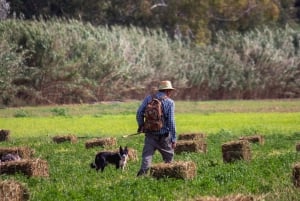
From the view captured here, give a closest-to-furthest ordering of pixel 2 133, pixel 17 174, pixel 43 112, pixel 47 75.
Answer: pixel 17 174 < pixel 2 133 < pixel 43 112 < pixel 47 75

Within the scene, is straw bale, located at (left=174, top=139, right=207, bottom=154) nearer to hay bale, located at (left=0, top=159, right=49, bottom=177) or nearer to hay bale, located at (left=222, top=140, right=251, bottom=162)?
hay bale, located at (left=222, top=140, right=251, bottom=162)

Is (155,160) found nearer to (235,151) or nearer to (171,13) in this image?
(235,151)

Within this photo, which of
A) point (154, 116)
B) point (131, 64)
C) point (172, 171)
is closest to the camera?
point (172, 171)

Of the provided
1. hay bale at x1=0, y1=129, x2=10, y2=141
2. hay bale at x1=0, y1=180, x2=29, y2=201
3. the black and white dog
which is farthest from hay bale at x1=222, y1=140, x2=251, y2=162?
hay bale at x1=0, y1=129, x2=10, y2=141

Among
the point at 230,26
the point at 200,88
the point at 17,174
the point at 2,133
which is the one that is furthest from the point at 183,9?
the point at 17,174

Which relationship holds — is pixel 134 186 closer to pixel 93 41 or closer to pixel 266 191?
pixel 266 191

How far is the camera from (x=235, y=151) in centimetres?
1836

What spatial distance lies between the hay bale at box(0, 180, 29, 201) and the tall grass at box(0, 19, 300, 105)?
119 ft

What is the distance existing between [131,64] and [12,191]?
45.6 m

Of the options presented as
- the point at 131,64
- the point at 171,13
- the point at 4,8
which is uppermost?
the point at 4,8

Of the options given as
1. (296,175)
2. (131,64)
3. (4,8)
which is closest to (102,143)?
(296,175)

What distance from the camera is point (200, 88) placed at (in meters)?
62.0

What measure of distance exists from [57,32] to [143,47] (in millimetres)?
8514

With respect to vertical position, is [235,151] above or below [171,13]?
below
